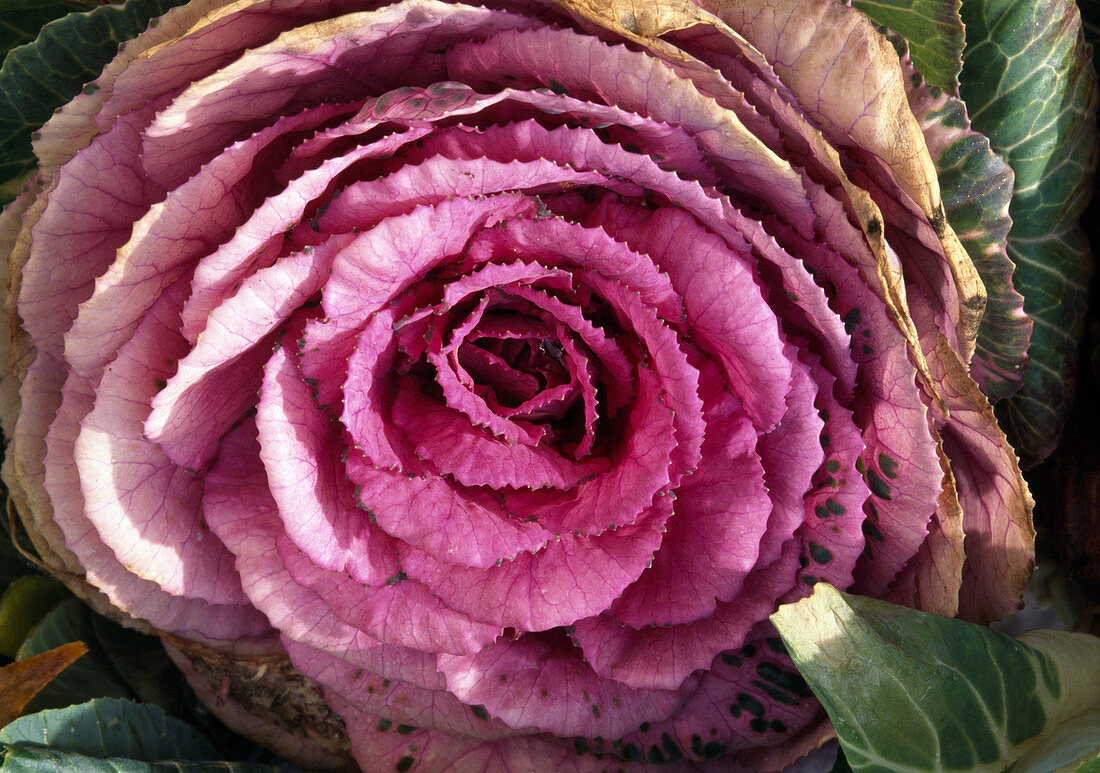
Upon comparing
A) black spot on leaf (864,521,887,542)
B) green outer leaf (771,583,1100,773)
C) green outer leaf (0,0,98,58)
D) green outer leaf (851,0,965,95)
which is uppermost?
green outer leaf (851,0,965,95)

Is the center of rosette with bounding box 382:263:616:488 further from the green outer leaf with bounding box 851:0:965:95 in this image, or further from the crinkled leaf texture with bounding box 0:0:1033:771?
the green outer leaf with bounding box 851:0:965:95

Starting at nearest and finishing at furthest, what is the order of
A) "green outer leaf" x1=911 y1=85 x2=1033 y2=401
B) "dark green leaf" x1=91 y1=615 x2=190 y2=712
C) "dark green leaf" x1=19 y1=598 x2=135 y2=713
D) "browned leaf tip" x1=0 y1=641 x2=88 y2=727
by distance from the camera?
"green outer leaf" x1=911 y1=85 x2=1033 y2=401 < "browned leaf tip" x1=0 y1=641 x2=88 y2=727 < "dark green leaf" x1=19 y1=598 x2=135 y2=713 < "dark green leaf" x1=91 y1=615 x2=190 y2=712

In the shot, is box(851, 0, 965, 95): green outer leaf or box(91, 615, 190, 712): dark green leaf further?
box(91, 615, 190, 712): dark green leaf

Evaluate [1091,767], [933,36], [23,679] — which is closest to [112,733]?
[23,679]

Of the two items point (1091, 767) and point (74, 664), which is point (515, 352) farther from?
point (74, 664)

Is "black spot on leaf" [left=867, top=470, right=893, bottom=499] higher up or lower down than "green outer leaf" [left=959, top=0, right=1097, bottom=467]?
lower down

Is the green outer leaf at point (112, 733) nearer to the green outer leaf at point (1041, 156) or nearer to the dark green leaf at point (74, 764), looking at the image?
the dark green leaf at point (74, 764)

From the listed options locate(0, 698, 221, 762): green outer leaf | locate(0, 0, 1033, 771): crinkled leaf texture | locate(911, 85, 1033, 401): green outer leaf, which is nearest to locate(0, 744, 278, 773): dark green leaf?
locate(0, 698, 221, 762): green outer leaf
